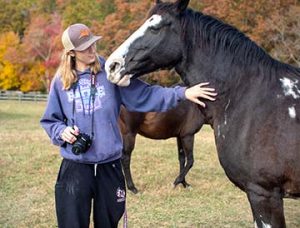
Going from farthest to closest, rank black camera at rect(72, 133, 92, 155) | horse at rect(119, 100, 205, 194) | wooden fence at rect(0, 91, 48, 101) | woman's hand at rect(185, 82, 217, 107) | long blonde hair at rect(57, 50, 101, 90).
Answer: wooden fence at rect(0, 91, 48, 101) → horse at rect(119, 100, 205, 194) → woman's hand at rect(185, 82, 217, 107) → long blonde hair at rect(57, 50, 101, 90) → black camera at rect(72, 133, 92, 155)

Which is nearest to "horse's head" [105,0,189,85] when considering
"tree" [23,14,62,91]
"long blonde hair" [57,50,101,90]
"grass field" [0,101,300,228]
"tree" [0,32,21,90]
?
"long blonde hair" [57,50,101,90]

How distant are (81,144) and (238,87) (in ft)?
4.20

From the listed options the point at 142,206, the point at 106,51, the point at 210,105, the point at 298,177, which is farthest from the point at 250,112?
the point at 106,51

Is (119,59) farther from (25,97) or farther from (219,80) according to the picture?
(25,97)

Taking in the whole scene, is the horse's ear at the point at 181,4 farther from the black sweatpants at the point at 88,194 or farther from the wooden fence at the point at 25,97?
the wooden fence at the point at 25,97

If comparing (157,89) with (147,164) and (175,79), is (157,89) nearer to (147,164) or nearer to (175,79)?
(147,164)

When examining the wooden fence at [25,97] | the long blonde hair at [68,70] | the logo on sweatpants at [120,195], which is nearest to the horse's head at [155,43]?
the long blonde hair at [68,70]

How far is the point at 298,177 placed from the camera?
309 cm

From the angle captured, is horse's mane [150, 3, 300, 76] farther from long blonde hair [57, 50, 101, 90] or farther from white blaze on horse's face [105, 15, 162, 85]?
long blonde hair [57, 50, 101, 90]

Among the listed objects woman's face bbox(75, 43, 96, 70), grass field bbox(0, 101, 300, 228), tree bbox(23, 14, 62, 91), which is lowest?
tree bbox(23, 14, 62, 91)

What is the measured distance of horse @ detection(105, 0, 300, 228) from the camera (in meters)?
3.14

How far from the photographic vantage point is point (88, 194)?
326cm

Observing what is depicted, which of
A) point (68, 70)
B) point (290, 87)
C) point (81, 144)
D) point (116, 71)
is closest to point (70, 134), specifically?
point (81, 144)

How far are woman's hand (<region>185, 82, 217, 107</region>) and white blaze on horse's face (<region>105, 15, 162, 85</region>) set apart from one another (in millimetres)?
466
